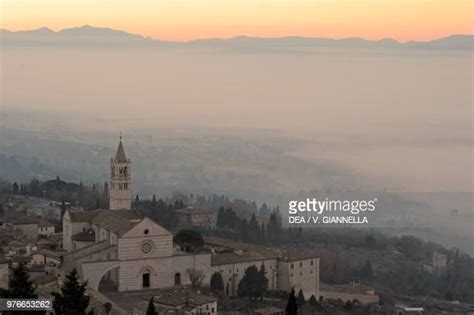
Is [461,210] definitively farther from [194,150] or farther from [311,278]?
[311,278]

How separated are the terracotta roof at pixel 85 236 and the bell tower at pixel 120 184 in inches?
56.5

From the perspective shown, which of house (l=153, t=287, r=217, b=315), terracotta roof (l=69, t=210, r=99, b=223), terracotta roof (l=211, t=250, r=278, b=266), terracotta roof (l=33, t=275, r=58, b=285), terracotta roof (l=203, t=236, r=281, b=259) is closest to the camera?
house (l=153, t=287, r=217, b=315)

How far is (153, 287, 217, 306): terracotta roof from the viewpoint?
23438 mm

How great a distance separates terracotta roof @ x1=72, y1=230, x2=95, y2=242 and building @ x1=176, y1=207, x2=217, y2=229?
38.3 ft

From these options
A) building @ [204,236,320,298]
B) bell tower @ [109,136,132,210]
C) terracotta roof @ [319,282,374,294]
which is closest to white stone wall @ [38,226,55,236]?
bell tower @ [109,136,132,210]

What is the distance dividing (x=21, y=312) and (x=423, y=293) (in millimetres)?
25896

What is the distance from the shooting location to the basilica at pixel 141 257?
2705 cm

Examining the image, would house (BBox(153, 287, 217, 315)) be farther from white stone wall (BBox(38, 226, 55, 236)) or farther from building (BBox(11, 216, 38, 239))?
white stone wall (BBox(38, 226, 55, 236))

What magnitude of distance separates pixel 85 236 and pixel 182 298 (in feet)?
21.5

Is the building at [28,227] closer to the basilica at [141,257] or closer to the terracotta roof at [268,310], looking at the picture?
the basilica at [141,257]

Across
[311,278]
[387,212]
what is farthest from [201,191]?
[311,278]

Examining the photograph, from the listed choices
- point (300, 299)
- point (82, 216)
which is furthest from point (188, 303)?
point (82, 216)

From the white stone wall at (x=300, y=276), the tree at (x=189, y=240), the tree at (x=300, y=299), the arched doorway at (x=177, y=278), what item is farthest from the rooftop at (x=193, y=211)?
the tree at (x=300, y=299)

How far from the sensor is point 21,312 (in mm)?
15133
